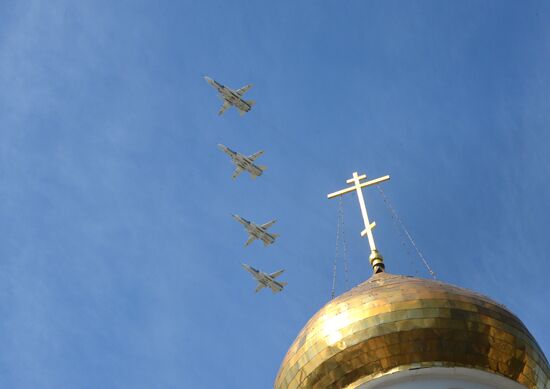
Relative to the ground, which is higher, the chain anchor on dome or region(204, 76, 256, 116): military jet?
region(204, 76, 256, 116): military jet

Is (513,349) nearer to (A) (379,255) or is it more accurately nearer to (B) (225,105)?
(A) (379,255)

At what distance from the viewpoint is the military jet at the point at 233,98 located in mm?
46156

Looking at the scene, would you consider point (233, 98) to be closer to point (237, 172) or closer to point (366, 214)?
point (237, 172)

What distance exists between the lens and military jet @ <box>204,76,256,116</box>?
46156mm

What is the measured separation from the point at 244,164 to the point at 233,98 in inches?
122

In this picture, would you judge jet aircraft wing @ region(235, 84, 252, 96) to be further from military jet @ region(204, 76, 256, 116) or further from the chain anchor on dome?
the chain anchor on dome

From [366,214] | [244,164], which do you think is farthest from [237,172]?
[366,214]

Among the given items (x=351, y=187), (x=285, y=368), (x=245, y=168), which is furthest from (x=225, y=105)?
(x=285, y=368)

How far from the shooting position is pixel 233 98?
46.4 meters

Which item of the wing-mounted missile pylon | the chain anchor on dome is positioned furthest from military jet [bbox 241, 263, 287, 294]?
the chain anchor on dome

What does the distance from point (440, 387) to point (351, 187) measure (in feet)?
18.5

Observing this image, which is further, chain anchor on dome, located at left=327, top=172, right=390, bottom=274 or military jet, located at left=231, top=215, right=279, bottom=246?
military jet, located at left=231, top=215, right=279, bottom=246

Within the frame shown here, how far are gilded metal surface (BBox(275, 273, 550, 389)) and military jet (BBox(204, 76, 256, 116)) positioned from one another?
104 feet

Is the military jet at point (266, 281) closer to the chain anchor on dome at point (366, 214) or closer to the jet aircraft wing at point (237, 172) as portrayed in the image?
the jet aircraft wing at point (237, 172)
